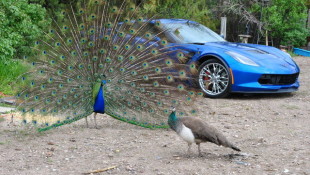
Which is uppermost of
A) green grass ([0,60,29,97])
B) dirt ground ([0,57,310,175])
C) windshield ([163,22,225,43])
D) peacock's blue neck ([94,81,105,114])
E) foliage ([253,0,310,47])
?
foliage ([253,0,310,47])

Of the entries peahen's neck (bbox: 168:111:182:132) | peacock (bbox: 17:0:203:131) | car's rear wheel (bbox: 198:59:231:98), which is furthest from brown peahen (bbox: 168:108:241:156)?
car's rear wheel (bbox: 198:59:231:98)

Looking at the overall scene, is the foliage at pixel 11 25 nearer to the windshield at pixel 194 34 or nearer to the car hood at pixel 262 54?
the windshield at pixel 194 34

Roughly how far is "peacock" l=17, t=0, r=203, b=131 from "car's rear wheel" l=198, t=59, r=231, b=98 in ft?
7.34

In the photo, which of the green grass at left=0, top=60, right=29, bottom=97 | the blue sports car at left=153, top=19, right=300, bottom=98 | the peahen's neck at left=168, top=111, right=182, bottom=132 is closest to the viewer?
the peahen's neck at left=168, top=111, right=182, bottom=132

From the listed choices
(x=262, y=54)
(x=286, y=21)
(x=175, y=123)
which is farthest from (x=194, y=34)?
(x=286, y=21)

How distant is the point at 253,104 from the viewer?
8.22m

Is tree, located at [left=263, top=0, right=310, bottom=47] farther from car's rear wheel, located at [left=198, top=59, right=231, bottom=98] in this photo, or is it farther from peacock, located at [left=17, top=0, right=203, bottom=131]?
peacock, located at [left=17, top=0, right=203, bottom=131]

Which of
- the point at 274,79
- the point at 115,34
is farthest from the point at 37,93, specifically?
the point at 274,79

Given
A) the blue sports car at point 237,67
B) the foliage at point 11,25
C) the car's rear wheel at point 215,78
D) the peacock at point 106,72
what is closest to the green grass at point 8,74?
the foliage at point 11,25

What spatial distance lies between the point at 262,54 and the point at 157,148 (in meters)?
4.26

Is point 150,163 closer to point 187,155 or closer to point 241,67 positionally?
point 187,155

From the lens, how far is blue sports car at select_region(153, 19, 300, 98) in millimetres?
8312

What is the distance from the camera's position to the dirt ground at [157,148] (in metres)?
4.64

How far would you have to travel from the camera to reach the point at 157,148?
544 cm
